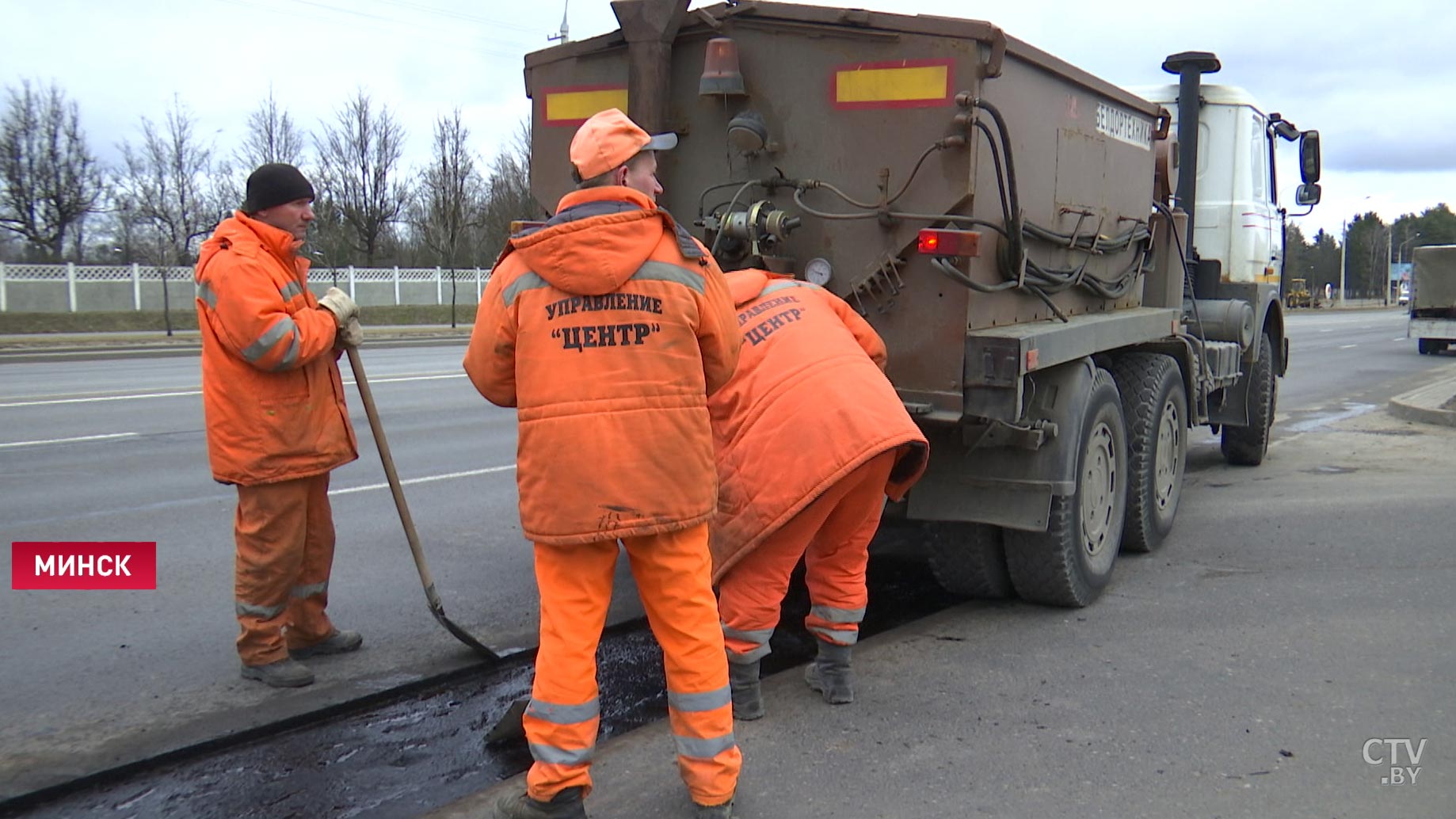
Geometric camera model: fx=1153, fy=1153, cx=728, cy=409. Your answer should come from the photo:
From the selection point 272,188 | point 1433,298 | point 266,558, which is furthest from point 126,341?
point 1433,298

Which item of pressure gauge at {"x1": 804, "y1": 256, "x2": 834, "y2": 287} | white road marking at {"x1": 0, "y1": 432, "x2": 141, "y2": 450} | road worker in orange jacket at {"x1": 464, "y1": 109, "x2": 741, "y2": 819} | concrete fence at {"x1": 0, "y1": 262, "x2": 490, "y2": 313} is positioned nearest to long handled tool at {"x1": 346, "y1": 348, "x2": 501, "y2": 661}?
road worker in orange jacket at {"x1": 464, "y1": 109, "x2": 741, "y2": 819}

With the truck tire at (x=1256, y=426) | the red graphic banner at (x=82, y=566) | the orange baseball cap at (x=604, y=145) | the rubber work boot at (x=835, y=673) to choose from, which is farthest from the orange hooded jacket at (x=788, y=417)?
the truck tire at (x=1256, y=426)

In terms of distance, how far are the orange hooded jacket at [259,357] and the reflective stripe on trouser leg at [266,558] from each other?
8 cm

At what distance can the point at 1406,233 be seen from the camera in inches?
4021

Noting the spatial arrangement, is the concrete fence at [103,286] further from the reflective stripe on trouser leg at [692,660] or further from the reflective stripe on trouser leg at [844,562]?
the reflective stripe on trouser leg at [692,660]

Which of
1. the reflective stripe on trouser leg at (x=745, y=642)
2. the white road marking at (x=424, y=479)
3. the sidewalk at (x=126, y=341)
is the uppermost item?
the sidewalk at (x=126, y=341)

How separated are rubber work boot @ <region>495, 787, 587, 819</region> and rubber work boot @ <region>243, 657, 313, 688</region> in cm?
151

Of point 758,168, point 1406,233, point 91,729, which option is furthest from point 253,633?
point 1406,233

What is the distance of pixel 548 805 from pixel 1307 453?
8.85m

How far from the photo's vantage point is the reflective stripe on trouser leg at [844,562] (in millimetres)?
3889

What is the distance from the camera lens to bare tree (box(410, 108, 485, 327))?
125ft

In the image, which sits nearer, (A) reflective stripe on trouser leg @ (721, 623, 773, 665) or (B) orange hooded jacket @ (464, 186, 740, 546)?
(B) orange hooded jacket @ (464, 186, 740, 546)

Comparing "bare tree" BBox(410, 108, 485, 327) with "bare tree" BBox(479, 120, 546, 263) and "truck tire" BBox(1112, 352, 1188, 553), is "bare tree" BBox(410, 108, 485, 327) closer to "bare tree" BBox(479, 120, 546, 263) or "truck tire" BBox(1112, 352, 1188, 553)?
"bare tree" BBox(479, 120, 546, 263)

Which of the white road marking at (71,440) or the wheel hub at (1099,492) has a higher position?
the wheel hub at (1099,492)
